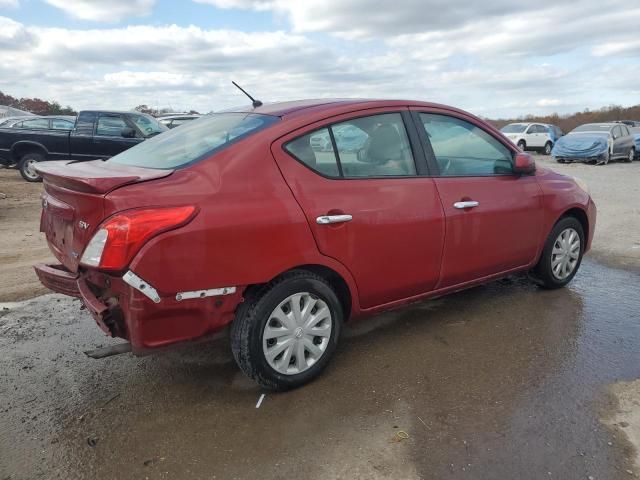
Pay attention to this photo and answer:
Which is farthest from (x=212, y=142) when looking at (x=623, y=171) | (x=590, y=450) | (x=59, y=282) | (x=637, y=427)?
(x=623, y=171)

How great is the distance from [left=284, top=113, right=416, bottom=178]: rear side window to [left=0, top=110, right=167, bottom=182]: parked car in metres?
9.10

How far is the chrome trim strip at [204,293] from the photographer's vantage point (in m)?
2.71

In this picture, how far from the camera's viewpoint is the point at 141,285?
2588 mm

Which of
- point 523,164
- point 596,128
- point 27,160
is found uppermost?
point 596,128

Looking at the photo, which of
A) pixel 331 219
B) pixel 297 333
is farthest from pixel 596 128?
pixel 297 333

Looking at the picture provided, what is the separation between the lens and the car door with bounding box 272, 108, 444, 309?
312cm

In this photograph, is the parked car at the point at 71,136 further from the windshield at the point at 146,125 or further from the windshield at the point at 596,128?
the windshield at the point at 596,128

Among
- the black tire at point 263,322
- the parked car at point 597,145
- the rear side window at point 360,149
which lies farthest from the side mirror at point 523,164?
the parked car at point 597,145

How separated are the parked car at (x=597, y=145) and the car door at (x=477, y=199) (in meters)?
16.8

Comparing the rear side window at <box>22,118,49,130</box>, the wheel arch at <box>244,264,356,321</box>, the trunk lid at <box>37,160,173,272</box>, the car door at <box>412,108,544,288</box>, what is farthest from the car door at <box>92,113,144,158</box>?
the wheel arch at <box>244,264,356,321</box>

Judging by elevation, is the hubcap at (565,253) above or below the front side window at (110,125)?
below

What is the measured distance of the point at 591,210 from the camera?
5.01m

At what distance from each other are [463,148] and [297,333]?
1964 millimetres

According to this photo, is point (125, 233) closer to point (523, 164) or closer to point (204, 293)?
point (204, 293)
